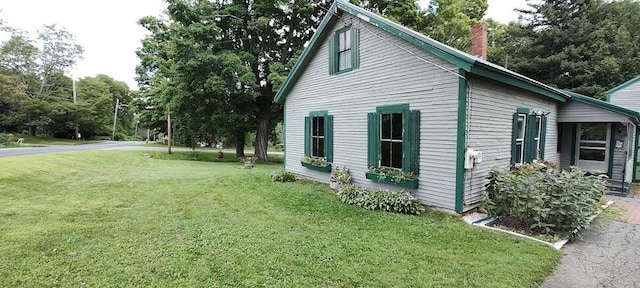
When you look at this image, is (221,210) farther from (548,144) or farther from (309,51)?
(548,144)

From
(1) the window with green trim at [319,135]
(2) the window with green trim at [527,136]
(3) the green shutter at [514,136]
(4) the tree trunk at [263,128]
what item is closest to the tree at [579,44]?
(2) the window with green trim at [527,136]

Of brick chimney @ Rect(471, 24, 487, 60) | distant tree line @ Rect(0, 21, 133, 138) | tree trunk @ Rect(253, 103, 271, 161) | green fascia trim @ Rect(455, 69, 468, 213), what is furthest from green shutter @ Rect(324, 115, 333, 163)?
distant tree line @ Rect(0, 21, 133, 138)

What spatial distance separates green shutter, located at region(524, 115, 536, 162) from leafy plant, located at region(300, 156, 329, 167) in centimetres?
549

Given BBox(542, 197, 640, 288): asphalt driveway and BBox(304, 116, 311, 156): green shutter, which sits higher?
BBox(304, 116, 311, 156): green shutter

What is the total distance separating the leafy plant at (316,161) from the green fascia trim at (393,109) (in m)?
2.62

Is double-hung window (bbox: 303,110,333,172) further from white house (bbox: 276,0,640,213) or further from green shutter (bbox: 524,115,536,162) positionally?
green shutter (bbox: 524,115,536,162)

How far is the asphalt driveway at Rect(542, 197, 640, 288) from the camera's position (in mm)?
3570

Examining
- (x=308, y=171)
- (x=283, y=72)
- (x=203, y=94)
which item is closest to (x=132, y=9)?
(x=203, y=94)

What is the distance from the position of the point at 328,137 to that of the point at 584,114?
8.29m

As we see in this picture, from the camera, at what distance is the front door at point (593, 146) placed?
31.9 ft

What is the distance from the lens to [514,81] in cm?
680

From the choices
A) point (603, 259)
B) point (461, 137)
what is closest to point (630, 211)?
point (603, 259)

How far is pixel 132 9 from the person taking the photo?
19.8 meters

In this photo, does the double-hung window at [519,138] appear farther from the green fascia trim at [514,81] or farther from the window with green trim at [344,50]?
the window with green trim at [344,50]
